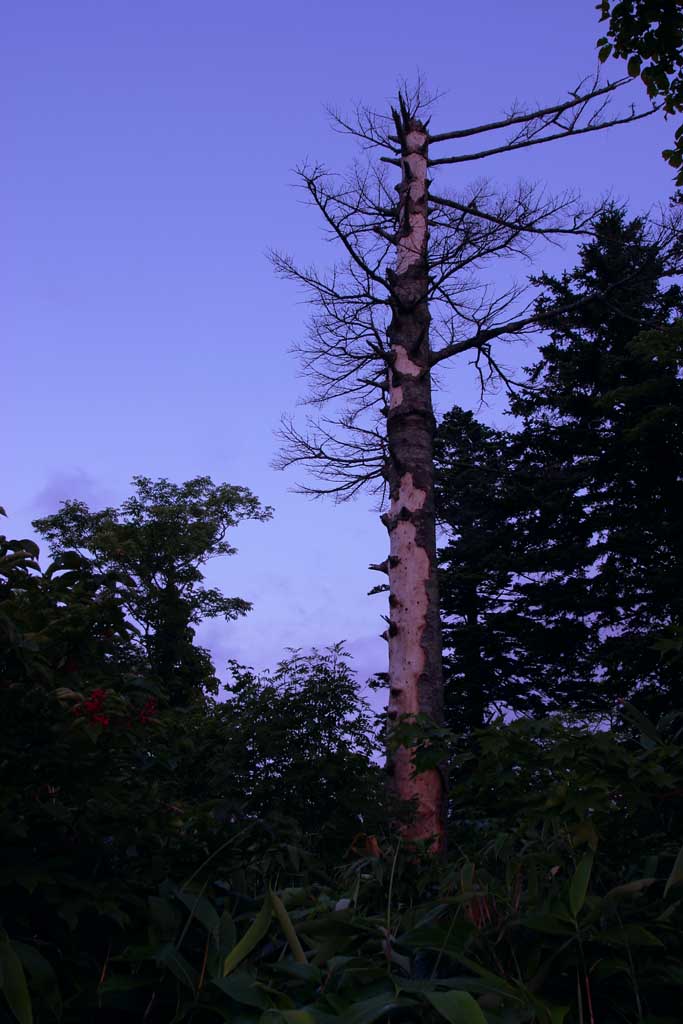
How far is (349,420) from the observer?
10.9 metres

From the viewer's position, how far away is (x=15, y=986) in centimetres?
192

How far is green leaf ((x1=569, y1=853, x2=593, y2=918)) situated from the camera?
6.84 ft

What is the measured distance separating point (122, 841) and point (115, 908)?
0.42m

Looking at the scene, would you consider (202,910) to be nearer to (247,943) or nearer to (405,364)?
(247,943)

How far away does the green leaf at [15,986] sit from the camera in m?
1.88

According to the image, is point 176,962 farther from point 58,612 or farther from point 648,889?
point 648,889

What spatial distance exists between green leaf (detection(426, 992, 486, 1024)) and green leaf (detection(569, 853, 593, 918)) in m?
0.45

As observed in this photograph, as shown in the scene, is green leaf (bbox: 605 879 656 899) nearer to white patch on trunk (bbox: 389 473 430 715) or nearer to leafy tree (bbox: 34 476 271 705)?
white patch on trunk (bbox: 389 473 430 715)

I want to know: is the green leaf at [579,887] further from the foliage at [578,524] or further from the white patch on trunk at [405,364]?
the foliage at [578,524]

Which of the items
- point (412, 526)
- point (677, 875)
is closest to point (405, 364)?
point (412, 526)

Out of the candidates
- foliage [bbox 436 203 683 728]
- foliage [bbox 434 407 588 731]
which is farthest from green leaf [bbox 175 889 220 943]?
foliage [bbox 434 407 588 731]

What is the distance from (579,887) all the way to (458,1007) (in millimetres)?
524

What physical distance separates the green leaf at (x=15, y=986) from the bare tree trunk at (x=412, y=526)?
5.55 m

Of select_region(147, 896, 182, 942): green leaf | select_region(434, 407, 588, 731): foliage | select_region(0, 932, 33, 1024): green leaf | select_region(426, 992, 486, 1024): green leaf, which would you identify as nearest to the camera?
select_region(426, 992, 486, 1024): green leaf
